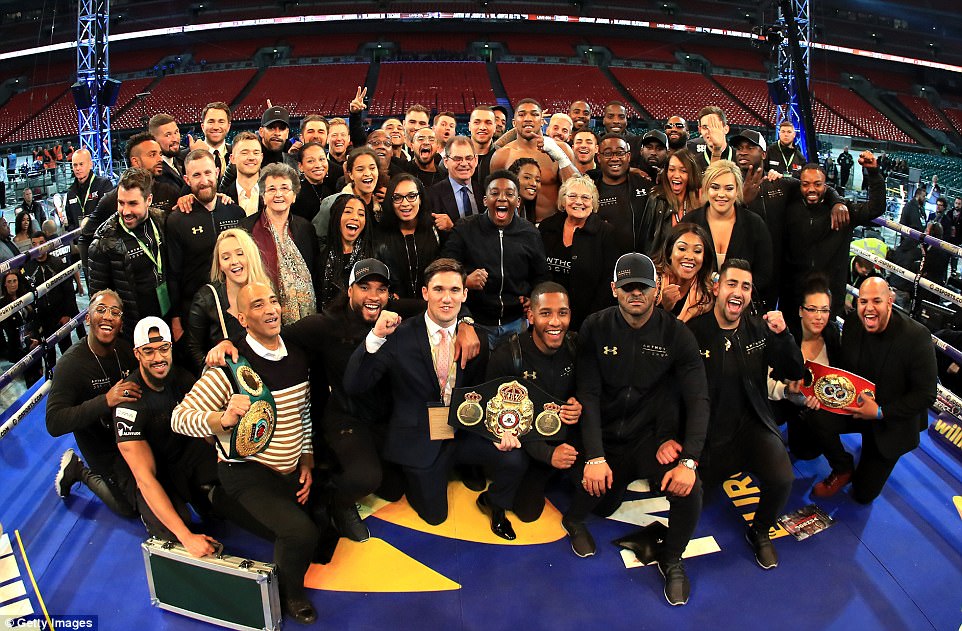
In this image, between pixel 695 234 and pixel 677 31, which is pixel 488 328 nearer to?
pixel 695 234

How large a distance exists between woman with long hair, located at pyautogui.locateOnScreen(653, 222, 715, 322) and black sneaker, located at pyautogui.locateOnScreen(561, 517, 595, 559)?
3.93 ft

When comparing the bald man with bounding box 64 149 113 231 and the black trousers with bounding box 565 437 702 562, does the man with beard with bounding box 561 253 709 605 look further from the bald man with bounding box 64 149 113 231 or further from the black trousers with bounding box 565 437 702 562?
the bald man with bounding box 64 149 113 231

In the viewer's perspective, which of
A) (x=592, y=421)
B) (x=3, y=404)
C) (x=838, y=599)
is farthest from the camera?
(x=3, y=404)

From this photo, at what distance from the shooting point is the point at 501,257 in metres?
3.85

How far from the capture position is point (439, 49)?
26.1 m

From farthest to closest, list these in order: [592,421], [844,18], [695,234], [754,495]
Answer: [844,18] → [754,495] → [695,234] → [592,421]

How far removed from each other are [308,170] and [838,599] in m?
3.76

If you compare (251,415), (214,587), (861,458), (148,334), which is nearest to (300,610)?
(214,587)

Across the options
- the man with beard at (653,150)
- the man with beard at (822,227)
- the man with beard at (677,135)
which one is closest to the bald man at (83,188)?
the man with beard at (653,150)

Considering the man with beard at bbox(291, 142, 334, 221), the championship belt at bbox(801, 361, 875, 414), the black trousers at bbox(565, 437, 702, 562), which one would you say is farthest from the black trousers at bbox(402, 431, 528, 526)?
the man with beard at bbox(291, 142, 334, 221)

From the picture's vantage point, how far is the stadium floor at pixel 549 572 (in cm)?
296

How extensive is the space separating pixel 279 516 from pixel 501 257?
180 cm

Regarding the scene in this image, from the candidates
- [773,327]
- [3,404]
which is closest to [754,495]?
[773,327]

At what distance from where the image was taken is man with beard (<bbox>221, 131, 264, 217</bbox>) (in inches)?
161
